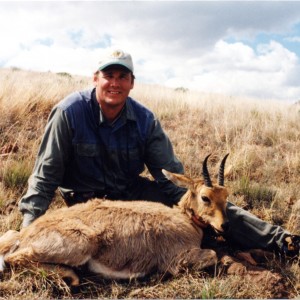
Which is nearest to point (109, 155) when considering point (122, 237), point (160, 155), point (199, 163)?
point (160, 155)

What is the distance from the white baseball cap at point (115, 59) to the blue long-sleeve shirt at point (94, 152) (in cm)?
46

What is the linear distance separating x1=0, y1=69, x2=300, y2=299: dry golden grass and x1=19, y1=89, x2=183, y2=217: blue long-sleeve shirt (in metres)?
0.64

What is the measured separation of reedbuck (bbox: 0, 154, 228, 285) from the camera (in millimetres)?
4320

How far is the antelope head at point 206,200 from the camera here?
4.77m

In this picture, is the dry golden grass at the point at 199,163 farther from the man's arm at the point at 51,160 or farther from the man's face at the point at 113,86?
the man's face at the point at 113,86

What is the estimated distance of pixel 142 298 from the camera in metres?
4.26

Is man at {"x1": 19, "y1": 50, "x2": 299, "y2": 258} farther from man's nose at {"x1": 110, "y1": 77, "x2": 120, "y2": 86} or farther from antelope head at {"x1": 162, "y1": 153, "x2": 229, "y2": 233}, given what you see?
antelope head at {"x1": 162, "y1": 153, "x2": 229, "y2": 233}

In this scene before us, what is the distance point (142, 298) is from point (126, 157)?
2.13 m

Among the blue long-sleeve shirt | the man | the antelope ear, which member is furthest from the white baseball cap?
the antelope ear

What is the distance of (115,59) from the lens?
5.59 m

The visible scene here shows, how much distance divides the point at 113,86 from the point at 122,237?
1.99 m

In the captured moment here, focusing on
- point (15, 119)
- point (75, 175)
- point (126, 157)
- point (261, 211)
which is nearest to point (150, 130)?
point (126, 157)

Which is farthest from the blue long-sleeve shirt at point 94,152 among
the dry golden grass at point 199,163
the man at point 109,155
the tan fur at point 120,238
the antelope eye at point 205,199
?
→ the antelope eye at point 205,199

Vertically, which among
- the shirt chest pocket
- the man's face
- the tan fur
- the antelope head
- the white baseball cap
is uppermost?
the white baseball cap
